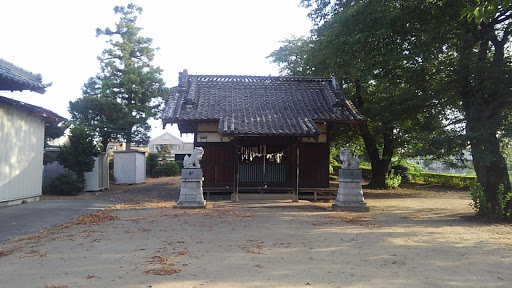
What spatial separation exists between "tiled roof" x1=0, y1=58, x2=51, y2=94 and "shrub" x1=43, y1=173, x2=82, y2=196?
8060mm

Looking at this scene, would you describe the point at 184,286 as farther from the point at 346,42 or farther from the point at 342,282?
the point at 346,42

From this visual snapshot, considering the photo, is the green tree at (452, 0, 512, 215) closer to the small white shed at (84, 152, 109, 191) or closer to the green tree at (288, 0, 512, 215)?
the green tree at (288, 0, 512, 215)

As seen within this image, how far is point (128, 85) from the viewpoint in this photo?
26.5 meters

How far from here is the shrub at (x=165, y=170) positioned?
32062mm

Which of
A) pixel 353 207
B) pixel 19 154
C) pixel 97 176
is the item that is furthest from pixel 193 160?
pixel 97 176

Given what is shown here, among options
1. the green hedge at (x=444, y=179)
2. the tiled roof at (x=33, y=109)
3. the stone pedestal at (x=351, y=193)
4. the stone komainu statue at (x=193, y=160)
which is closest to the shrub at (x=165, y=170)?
the tiled roof at (x=33, y=109)

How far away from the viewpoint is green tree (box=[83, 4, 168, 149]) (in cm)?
2603

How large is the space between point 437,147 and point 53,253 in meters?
9.62

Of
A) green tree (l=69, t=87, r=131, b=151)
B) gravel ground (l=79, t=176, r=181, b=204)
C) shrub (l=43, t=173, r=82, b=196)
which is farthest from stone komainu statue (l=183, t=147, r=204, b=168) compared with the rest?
green tree (l=69, t=87, r=131, b=151)

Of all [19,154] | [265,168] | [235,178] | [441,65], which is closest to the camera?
[441,65]

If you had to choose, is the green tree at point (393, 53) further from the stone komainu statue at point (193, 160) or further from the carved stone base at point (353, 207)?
the stone komainu statue at point (193, 160)

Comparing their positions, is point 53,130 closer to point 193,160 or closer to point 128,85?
point 128,85

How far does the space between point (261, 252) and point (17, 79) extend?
7827 millimetres

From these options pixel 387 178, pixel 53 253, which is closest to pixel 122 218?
pixel 53 253
